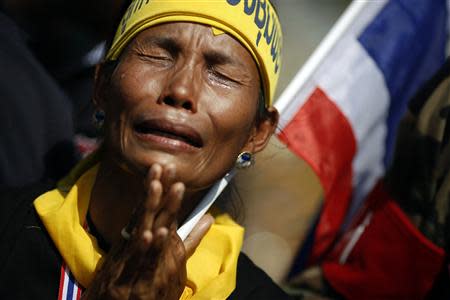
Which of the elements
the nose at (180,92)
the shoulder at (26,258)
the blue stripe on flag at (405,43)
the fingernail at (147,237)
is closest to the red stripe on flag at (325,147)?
the blue stripe on flag at (405,43)

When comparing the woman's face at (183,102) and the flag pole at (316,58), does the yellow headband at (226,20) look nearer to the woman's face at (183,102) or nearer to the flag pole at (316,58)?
the woman's face at (183,102)

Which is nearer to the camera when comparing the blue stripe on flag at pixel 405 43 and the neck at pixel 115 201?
the neck at pixel 115 201

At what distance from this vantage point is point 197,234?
234 cm

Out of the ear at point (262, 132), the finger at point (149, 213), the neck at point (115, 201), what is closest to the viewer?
the finger at point (149, 213)

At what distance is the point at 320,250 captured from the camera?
3.24 metres

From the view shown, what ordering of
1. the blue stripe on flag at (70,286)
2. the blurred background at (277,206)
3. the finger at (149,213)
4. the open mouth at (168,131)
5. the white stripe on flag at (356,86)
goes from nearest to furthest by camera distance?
the finger at (149,213) → the open mouth at (168,131) → the blue stripe on flag at (70,286) → the blurred background at (277,206) → the white stripe on flag at (356,86)

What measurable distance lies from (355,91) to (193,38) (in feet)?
4.11

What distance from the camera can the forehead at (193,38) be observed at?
2.23 meters

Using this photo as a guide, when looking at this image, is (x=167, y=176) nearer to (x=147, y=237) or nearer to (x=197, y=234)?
(x=147, y=237)

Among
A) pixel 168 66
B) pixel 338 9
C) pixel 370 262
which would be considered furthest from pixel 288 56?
pixel 168 66

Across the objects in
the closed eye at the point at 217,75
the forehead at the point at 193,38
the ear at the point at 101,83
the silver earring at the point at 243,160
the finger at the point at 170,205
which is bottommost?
the ear at the point at 101,83

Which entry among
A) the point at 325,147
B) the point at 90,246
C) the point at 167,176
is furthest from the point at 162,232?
the point at 325,147

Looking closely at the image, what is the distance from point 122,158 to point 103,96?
0.34m

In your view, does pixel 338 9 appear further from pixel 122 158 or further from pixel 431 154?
pixel 122 158
